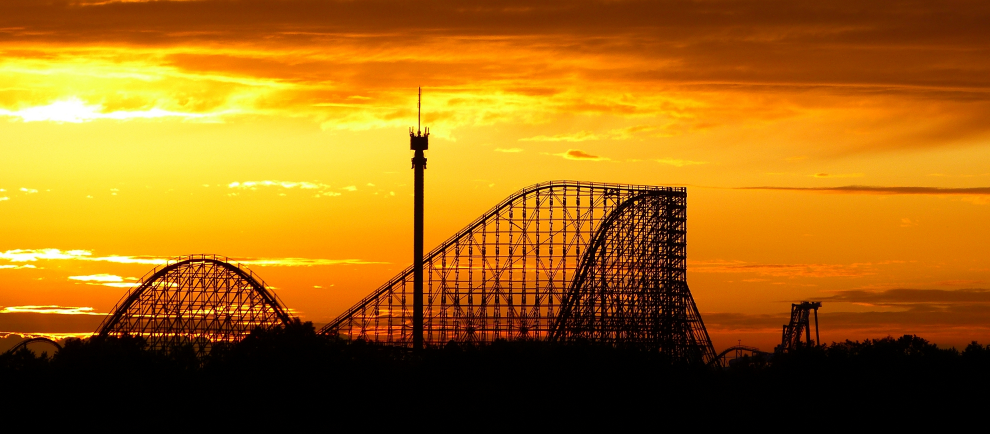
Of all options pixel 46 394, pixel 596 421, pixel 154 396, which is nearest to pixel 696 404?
pixel 596 421

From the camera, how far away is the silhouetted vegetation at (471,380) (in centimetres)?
4044

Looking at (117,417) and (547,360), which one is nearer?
(117,417)

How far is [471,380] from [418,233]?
13.2 meters

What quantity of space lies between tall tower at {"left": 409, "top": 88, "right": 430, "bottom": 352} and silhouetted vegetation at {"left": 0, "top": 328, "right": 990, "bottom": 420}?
23.8 ft

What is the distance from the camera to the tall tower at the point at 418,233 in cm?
5384

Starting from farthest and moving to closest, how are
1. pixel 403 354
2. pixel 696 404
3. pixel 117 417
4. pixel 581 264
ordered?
pixel 581 264 < pixel 403 354 < pixel 696 404 < pixel 117 417

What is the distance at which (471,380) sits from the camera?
139 ft

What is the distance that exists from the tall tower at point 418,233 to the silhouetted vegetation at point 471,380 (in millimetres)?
7241

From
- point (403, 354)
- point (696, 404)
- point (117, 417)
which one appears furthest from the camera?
point (403, 354)

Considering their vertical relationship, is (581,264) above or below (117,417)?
above

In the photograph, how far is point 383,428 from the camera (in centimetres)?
3978

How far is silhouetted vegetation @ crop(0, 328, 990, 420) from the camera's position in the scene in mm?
40438

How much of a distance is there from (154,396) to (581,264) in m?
19.1

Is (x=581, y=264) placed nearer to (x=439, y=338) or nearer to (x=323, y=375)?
(x=439, y=338)
